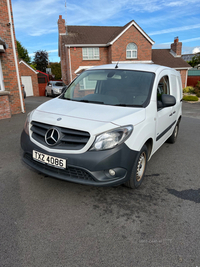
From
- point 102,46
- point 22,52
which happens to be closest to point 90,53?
point 102,46

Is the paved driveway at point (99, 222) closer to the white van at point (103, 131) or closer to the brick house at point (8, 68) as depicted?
the white van at point (103, 131)

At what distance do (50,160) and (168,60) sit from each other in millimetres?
29336

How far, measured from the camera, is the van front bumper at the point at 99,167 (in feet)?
8.42

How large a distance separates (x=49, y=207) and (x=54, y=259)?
0.86 meters

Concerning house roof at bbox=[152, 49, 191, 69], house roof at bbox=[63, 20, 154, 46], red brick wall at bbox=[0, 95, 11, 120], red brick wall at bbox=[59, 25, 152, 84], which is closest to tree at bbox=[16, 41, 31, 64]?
house roof at bbox=[63, 20, 154, 46]

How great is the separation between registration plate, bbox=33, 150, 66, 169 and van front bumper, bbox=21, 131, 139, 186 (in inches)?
1.8

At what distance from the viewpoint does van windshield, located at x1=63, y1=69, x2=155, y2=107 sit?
3.42 meters

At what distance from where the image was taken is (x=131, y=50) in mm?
23969

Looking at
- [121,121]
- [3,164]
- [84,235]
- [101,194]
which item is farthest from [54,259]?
[3,164]

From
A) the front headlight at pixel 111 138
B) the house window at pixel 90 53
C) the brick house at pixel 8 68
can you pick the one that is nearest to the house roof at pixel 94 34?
the house window at pixel 90 53

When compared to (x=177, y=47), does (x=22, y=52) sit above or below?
above

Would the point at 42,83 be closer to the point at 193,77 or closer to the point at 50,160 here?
the point at 193,77

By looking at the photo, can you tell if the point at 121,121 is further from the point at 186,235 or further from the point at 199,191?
the point at 199,191

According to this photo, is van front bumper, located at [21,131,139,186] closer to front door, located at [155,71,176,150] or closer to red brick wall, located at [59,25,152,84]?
front door, located at [155,71,176,150]
